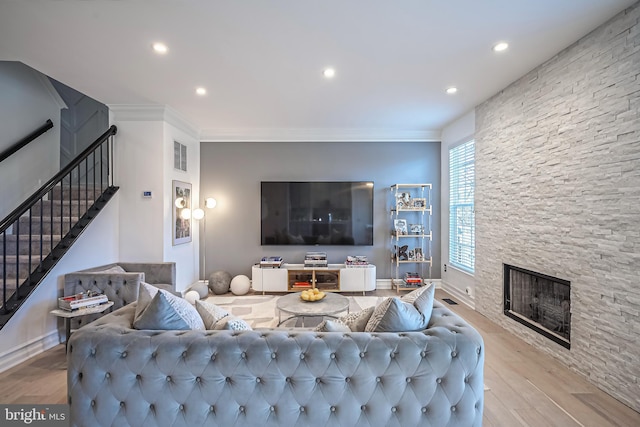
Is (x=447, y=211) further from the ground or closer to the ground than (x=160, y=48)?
closer to the ground

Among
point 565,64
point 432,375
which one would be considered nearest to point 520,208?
point 565,64

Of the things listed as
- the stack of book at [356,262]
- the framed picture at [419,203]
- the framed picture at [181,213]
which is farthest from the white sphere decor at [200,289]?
the framed picture at [419,203]

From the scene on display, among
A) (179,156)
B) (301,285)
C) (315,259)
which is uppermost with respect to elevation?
(179,156)

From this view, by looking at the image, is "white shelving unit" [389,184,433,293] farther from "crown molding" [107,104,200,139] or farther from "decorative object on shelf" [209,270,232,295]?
"crown molding" [107,104,200,139]

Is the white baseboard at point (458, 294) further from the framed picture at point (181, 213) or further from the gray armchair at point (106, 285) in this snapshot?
the framed picture at point (181, 213)

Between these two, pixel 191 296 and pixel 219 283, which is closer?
pixel 191 296

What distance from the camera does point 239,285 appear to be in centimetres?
488

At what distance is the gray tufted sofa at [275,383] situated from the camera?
4.90 ft

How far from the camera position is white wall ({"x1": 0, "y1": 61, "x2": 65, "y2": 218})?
360 centimetres

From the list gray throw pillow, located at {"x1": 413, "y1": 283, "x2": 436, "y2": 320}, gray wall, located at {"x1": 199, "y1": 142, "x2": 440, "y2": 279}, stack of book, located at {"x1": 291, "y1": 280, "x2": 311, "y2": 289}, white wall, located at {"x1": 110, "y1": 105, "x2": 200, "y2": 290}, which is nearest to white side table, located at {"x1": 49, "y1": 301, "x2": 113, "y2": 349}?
white wall, located at {"x1": 110, "y1": 105, "x2": 200, "y2": 290}

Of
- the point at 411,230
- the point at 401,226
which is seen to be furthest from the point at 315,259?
the point at 411,230

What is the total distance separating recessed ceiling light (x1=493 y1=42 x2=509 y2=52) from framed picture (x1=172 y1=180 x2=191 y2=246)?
429 cm

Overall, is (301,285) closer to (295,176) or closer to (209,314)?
(295,176)

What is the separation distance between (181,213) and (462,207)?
4.47 m
